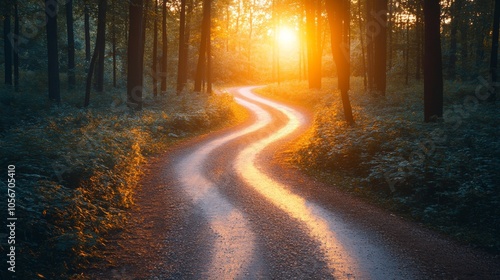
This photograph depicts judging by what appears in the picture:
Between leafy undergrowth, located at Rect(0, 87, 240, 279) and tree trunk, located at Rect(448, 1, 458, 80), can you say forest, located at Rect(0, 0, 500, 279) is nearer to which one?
leafy undergrowth, located at Rect(0, 87, 240, 279)

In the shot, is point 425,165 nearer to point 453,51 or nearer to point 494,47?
point 494,47

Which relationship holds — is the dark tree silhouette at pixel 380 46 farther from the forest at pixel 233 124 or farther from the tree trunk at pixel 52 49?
the tree trunk at pixel 52 49

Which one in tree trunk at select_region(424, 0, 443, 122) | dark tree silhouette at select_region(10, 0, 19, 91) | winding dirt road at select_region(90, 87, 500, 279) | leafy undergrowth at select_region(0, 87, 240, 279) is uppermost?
dark tree silhouette at select_region(10, 0, 19, 91)

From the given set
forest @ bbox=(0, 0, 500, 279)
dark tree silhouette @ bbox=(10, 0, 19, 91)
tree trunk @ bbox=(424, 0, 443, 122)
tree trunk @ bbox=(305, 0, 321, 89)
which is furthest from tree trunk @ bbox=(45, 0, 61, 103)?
tree trunk @ bbox=(305, 0, 321, 89)

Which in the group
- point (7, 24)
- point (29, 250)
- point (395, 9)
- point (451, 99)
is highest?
point (395, 9)

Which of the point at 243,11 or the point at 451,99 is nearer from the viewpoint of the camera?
the point at 451,99

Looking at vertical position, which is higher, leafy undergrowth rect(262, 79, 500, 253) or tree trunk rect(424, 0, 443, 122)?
tree trunk rect(424, 0, 443, 122)

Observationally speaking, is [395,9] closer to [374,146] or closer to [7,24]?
[374,146]

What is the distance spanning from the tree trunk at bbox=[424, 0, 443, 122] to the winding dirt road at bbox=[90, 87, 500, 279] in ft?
23.9

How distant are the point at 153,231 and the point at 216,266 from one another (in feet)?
8.29

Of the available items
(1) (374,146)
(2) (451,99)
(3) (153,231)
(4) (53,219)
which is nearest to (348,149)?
(1) (374,146)

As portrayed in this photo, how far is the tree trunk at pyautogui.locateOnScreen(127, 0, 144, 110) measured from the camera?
2172 cm

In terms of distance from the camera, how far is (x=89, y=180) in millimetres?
9812

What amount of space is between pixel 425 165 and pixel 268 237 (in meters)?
5.56
